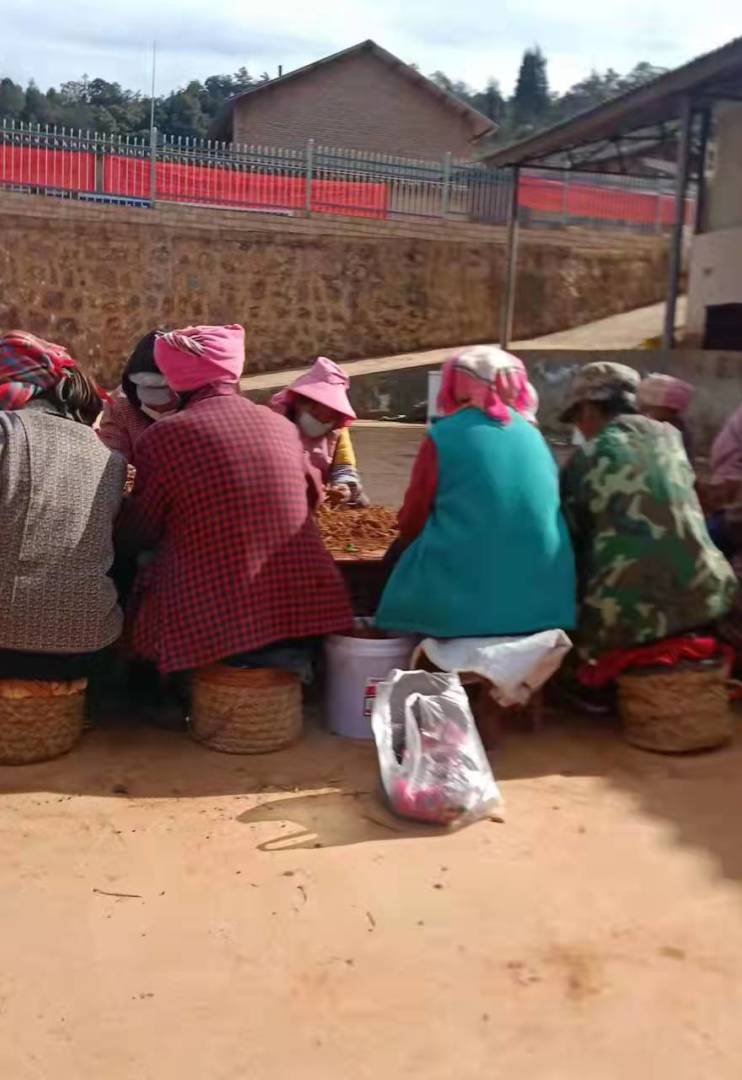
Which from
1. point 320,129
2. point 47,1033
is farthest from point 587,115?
point 320,129

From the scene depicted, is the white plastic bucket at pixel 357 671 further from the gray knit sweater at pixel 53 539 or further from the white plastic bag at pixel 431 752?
the gray knit sweater at pixel 53 539

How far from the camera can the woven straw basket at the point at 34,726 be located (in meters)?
3.21

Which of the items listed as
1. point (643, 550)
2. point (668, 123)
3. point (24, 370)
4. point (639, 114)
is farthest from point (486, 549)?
point (668, 123)

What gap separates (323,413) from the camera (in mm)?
4234

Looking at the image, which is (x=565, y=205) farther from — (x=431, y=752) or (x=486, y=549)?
(x=431, y=752)

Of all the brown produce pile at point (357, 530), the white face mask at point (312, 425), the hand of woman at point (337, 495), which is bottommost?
the brown produce pile at point (357, 530)

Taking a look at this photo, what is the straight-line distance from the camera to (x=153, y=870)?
8.78ft

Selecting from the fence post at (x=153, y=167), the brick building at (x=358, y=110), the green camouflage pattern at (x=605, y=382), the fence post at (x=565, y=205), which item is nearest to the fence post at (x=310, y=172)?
the fence post at (x=153, y=167)

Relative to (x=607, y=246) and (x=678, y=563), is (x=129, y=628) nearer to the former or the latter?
(x=678, y=563)

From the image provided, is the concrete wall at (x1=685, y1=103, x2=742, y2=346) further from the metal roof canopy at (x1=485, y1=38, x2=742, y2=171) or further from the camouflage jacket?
the camouflage jacket

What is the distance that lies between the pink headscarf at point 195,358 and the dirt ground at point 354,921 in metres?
1.14

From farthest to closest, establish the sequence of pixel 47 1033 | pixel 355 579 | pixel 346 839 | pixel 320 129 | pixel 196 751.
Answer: pixel 320 129 < pixel 355 579 < pixel 196 751 < pixel 346 839 < pixel 47 1033

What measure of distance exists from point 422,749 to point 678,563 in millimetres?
1025

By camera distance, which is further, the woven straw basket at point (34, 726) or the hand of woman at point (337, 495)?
the hand of woman at point (337, 495)
